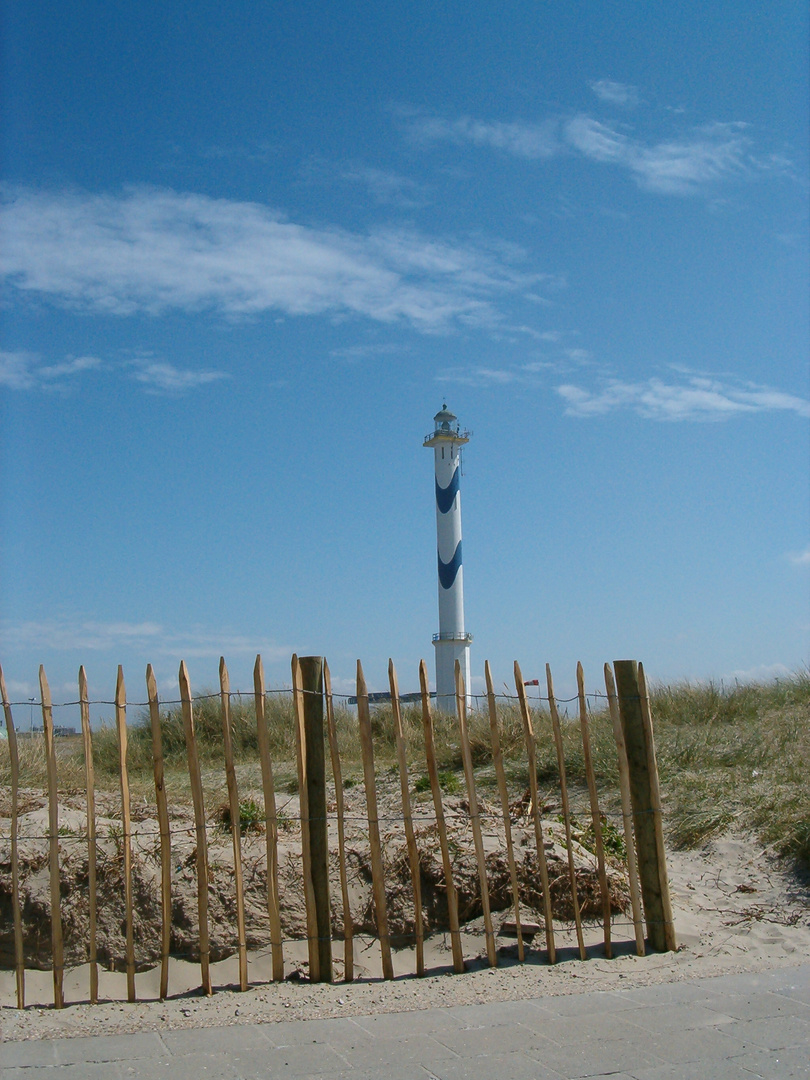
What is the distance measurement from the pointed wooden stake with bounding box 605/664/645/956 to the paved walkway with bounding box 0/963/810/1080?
2.39 feet

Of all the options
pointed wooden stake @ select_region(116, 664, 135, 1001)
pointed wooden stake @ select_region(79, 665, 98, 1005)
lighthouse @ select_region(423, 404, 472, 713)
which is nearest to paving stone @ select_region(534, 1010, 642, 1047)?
pointed wooden stake @ select_region(116, 664, 135, 1001)

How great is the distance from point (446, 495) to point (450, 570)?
2.37m

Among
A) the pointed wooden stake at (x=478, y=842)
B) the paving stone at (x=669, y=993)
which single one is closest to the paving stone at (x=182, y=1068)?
the pointed wooden stake at (x=478, y=842)

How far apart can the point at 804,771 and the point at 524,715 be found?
413 cm

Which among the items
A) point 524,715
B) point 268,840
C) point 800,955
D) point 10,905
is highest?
point 524,715

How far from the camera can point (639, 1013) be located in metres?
4.05

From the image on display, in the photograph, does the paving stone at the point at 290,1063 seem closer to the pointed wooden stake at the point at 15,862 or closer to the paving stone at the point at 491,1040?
the paving stone at the point at 491,1040

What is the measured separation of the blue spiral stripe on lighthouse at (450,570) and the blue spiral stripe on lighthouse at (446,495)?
1.28 metres

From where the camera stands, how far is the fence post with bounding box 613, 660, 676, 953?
16.6ft

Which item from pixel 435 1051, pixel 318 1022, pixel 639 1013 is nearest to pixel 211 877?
pixel 318 1022

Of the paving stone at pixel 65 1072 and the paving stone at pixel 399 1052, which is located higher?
the paving stone at pixel 65 1072

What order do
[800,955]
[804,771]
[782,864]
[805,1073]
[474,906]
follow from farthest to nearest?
[804,771], [782,864], [474,906], [800,955], [805,1073]

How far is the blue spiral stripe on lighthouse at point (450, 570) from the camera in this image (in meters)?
26.7

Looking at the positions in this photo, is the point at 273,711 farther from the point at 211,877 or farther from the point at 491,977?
the point at 491,977
